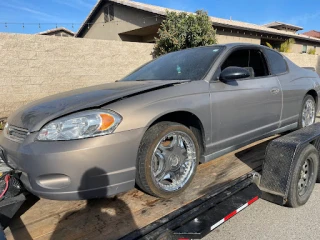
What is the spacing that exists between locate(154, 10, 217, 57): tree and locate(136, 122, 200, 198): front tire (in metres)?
9.76

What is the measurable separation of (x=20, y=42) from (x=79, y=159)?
7461mm

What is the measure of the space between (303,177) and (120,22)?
701 inches

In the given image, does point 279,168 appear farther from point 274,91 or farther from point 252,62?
point 252,62

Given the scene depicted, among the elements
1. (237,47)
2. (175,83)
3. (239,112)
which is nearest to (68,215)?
(175,83)

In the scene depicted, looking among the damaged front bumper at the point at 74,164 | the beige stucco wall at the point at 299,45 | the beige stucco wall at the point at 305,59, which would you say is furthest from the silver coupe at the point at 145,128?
the beige stucco wall at the point at 299,45

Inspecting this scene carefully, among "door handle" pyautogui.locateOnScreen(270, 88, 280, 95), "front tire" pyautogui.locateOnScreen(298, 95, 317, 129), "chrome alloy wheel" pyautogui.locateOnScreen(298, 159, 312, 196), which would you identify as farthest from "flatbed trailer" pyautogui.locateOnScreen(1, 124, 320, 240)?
"front tire" pyautogui.locateOnScreen(298, 95, 317, 129)

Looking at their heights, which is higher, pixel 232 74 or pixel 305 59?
pixel 305 59

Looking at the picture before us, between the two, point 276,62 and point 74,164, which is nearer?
point 74,164

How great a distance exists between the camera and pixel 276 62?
3.80 metres

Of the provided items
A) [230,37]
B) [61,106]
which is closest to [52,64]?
[61,106]

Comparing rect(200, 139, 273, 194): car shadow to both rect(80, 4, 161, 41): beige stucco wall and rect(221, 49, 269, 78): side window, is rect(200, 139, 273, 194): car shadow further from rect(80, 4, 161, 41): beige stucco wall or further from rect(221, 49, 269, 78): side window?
rect(80, 4, 161, 41): beige stucco wall

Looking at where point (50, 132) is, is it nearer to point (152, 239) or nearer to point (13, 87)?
point (152, 239)

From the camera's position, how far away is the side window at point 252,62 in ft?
11.3

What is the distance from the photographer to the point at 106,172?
6.41ft
